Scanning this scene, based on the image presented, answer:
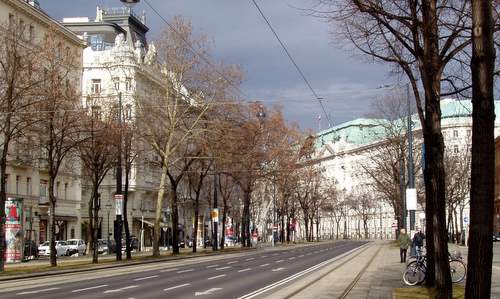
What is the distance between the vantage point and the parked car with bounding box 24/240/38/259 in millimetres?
53194

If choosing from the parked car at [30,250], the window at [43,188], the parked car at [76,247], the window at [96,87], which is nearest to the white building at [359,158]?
the window at [96,87]

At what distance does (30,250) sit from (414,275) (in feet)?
134

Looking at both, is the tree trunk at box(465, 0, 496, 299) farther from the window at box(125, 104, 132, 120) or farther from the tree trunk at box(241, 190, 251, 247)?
the tree trunk at box(241, 190, 251, 247)

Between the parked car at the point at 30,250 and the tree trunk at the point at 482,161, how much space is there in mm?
48081

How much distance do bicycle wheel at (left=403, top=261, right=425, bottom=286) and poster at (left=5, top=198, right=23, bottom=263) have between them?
2619 centimetres

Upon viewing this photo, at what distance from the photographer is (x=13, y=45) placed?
102ft

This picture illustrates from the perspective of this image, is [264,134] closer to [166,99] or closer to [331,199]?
[166,99]

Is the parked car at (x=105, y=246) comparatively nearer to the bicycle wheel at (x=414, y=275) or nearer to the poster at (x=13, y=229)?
the poster at (x=13, y=229)

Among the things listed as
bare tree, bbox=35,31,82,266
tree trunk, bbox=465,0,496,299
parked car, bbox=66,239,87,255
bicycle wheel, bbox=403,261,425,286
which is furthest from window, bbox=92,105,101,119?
tree trunk, bbox=465,0,496,299

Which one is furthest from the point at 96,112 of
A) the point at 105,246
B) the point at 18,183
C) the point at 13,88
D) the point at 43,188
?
the point at 105,246

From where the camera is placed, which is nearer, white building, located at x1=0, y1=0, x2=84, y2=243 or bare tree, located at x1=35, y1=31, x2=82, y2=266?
bare tree, located at x1=35, y1=31, x2=82, y2=266

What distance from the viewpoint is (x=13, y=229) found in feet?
132

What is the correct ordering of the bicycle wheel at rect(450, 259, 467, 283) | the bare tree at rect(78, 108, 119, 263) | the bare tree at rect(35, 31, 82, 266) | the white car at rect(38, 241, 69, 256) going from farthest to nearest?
the white car at rect(38, 241, 69, 256) → the bare tree at rect(78, 108, 119, 263) → the bare tree at rect(35, 31, 82, 266) → the bicycle wheel at rect(450, 259, 467, 283)

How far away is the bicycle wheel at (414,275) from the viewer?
809 inches
